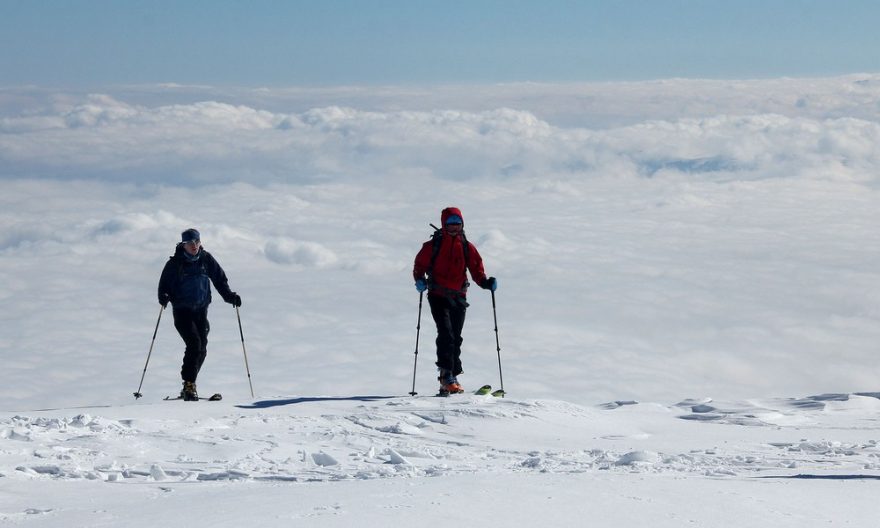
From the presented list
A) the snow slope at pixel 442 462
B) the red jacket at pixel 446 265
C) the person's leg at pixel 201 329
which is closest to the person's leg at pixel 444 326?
the red jacket at pixel 446 265

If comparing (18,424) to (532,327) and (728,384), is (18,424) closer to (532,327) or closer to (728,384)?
(728,384)

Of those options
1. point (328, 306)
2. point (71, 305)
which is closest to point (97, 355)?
point (71, 305)

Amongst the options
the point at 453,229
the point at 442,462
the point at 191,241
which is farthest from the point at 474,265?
the point at 442,462

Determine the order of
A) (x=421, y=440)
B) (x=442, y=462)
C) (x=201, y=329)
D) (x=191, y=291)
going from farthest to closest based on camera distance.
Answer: (x=201, y=329) → (x=191, y=291) → (x=421, y=440) → (x=442, y=462)

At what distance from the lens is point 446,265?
11.0 metres

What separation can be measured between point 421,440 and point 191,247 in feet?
12.9

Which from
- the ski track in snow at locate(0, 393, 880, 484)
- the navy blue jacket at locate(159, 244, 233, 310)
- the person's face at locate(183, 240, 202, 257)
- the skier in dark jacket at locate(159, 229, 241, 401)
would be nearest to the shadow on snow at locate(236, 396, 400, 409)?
the ski track in snow at locate(0, 393, 880, 484)

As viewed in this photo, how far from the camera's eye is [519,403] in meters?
10.2

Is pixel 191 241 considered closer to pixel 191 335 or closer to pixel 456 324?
pixel 191 335

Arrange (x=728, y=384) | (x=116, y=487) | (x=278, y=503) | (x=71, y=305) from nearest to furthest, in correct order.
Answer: (x=278, y=503) → (x=116, y=487) → (x=728, y=384) → (x=71, y=305)

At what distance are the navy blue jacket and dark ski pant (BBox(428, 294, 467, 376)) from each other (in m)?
2.55

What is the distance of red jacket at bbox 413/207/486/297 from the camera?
10953 millimetres

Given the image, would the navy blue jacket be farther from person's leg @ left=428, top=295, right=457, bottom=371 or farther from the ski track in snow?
person's leg @ left=428, top=295, right=457, bottom=371

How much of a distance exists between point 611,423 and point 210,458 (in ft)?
14.6
